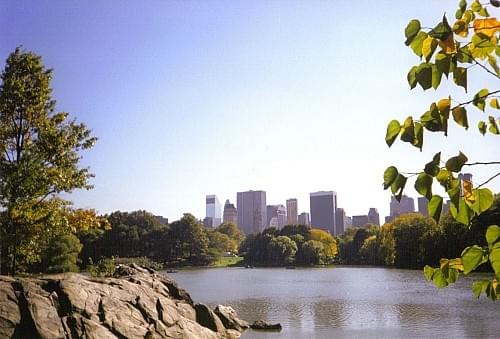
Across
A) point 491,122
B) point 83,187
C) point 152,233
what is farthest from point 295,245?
point 491,122

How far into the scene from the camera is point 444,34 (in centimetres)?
99

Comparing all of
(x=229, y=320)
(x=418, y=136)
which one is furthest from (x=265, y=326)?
(x=418, y=136)

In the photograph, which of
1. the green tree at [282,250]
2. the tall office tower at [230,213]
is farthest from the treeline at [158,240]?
the tall office tower at [230,213]

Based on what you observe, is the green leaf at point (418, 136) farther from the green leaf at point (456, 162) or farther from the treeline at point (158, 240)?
the treeline at point (158, 240)

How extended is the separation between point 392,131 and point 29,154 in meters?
11.6

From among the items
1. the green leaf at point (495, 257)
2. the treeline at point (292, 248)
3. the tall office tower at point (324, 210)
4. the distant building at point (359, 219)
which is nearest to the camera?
the green leaf at point (495, 257)

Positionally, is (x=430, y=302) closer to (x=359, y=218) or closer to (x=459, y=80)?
(x=459, y=80)

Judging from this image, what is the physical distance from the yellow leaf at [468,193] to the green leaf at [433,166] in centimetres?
10

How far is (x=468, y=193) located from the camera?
1050 mm

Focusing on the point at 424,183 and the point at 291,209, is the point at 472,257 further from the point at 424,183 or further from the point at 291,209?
the point at 291,209

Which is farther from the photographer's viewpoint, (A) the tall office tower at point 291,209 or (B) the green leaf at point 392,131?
(A) the tall office tower at point 291,209

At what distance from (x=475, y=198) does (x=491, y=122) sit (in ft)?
1.57

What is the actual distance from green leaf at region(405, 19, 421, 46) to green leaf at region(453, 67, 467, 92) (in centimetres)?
13

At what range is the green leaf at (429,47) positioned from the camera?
1023 mm
